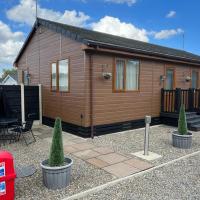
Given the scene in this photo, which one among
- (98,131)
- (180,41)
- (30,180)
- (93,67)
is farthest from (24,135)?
(180,41)

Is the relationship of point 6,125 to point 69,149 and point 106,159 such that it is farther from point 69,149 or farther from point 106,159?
point 106,159

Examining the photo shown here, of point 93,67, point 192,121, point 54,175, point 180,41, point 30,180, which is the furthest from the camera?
point 180,41

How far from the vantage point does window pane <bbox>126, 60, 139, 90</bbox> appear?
7.51m

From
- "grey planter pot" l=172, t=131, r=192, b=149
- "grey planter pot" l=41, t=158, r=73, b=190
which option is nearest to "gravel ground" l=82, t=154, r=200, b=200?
"grey planter pot" l=41, t=158, r=73, b=190

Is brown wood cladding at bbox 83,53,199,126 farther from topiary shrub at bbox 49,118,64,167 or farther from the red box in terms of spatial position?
the red box

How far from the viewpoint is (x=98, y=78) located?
6.68 m

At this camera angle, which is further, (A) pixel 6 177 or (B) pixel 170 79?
(B) pixel 170 79

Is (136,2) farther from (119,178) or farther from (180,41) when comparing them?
(119,178)

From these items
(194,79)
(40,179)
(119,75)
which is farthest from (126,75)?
(40,179)

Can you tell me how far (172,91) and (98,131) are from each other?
3.60 metres

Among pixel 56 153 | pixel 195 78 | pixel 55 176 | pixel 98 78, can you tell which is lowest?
pixel 55 176

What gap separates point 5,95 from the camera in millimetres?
7199

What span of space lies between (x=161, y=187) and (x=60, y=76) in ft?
17.8

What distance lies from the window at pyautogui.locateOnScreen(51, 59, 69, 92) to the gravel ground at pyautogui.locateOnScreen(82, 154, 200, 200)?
444 cm
